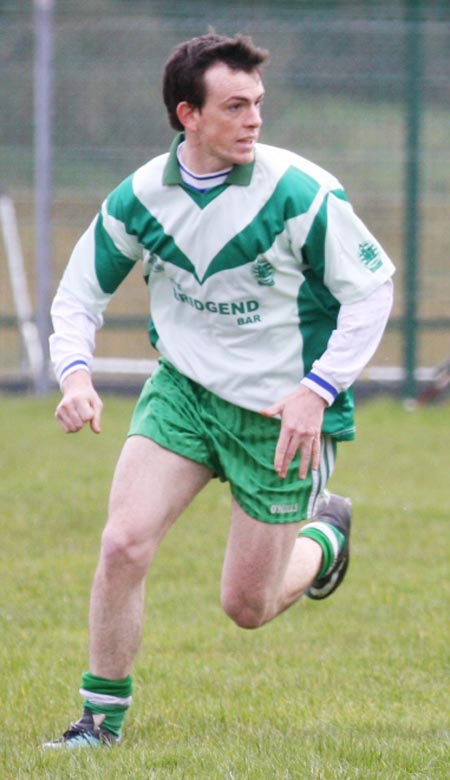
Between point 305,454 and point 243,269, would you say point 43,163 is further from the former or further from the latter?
point 305,454

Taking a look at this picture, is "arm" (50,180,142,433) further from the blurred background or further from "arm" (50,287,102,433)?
the blurred background

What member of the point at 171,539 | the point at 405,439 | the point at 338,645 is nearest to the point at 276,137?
the point at 405,439

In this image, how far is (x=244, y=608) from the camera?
5.04 metres

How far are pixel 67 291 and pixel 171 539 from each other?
354 cm

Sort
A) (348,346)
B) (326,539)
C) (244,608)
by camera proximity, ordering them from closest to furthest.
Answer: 1. (348,346)
2. (244,608)
3. (326,539)

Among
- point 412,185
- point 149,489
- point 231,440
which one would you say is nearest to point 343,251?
point 231,440

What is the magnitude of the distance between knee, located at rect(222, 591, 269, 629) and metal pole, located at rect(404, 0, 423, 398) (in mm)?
8535

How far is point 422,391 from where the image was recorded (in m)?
13.5

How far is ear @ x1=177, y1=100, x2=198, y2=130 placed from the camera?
4.76 m

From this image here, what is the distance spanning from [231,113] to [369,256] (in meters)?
0.59

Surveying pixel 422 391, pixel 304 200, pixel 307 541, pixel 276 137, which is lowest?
pixel 422 391

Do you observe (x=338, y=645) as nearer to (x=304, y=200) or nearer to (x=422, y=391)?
(x=304, y=200)

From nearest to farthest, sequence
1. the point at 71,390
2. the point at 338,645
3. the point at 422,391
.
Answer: the point at 71,390 → the point at 338,645 → the point at 422,391

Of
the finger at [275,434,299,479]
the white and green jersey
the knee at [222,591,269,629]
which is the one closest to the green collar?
the white and green jersey
